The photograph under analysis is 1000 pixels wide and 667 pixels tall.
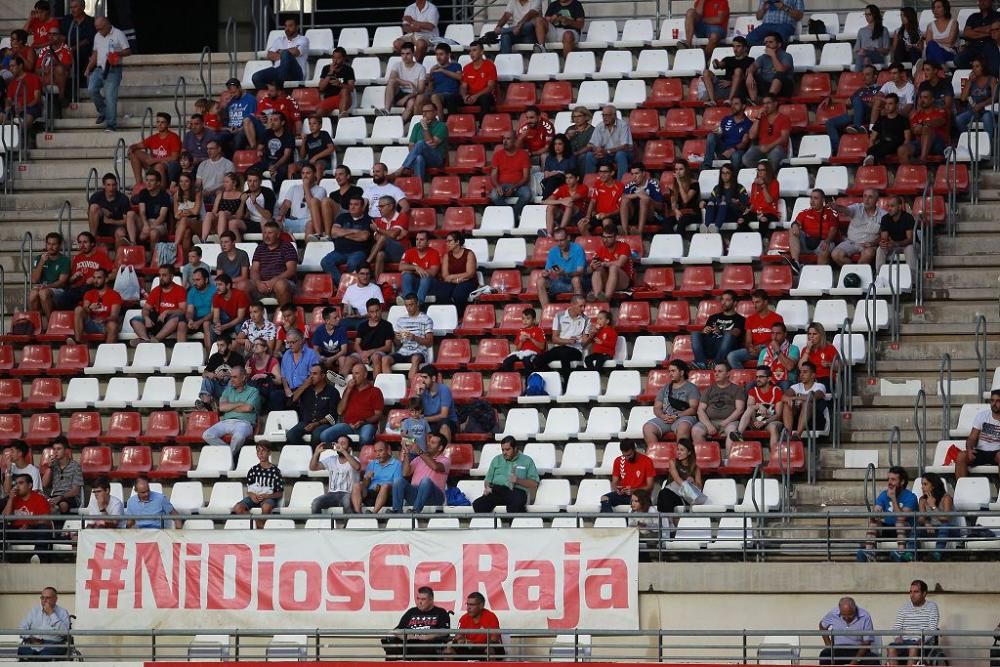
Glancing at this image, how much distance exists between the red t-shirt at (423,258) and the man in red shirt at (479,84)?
3.19 metres

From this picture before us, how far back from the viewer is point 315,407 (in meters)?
21.0

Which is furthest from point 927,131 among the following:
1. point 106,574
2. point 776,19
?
point 106,574

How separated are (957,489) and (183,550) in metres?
7.22

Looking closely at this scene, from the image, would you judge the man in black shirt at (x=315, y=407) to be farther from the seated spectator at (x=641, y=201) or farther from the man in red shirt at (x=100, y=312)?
the seated spectator at (x=641, y=201)

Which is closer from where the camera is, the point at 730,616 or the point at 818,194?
the point at 730,616

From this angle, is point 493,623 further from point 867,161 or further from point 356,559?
point 867,161

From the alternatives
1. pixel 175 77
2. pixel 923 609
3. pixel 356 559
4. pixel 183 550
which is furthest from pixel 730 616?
pixel 175 77

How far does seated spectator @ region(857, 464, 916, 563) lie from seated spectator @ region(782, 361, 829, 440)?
1414 millimetres

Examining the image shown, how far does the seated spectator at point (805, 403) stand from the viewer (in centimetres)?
1975

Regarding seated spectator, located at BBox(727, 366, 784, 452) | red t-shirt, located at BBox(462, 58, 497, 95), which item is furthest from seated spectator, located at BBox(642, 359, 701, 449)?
red t-shirt, located at BBox(462, 58, 497, 95)

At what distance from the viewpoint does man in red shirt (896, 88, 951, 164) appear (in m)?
23.2

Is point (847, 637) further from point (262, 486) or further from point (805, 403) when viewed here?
point (262, 486)

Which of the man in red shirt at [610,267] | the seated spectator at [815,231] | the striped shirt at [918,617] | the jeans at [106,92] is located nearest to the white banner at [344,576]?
the striped shirt at [918,617]

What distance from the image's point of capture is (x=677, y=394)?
2020 centimetres
